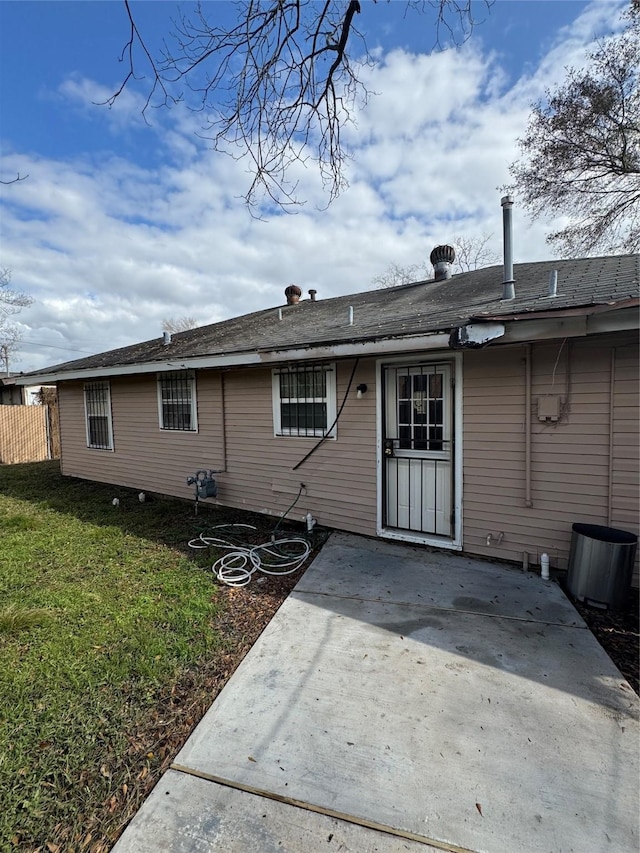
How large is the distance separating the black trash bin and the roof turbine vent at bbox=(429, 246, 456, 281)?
221 inches

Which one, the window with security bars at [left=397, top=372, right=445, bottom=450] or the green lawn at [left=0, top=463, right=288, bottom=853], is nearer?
the green lawn at [left=0, top=463, right=288, bottom=853]

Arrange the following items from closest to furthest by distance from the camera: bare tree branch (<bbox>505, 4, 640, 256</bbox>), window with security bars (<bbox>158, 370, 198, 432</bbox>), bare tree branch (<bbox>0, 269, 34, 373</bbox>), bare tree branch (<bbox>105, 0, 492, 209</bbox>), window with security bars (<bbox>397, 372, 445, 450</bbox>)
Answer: bare tree branch (<bbox>105, 0, 492, 209</bbox>), window with security bars (<bbox>397, 372, 445, 450</bbox>), window with security bars (<bbox>158, 370, 198, 432</bbox>), bare tree branch (<bbox>505, 4, 640, 256</bbox>), bare tree branch (<bbox>0, 269, 34, 373</bbox>)

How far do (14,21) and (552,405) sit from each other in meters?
5.44

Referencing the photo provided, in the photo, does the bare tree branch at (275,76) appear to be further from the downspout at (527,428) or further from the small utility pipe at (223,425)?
the small utility pipe at (223,425)

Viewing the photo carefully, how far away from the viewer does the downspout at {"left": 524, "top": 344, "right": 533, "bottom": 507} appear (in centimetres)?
394

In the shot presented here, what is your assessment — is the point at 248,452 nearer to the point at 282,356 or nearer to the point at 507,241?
the point at 282,356

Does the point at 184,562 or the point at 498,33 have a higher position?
the point at 498,33

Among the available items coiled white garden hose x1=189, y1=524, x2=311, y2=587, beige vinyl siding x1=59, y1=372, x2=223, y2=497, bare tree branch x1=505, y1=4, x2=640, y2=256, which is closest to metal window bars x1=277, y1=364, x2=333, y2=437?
beige vinyl siding x1=59, y1=372, x2=223, y2=497

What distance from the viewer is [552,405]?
384 cm

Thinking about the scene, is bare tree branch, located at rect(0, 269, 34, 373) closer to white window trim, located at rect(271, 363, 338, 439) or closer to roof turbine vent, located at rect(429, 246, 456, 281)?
white window trim, located at rect(271, 363, 338, 439)

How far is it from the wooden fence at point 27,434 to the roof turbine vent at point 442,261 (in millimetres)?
11926

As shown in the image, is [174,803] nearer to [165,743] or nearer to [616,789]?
[165,743]

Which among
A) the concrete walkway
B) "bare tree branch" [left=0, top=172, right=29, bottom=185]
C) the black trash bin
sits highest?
"bare tree branch" [left=0, top=172, right=29, bottom=185]

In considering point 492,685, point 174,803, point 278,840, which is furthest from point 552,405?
point 174,803
